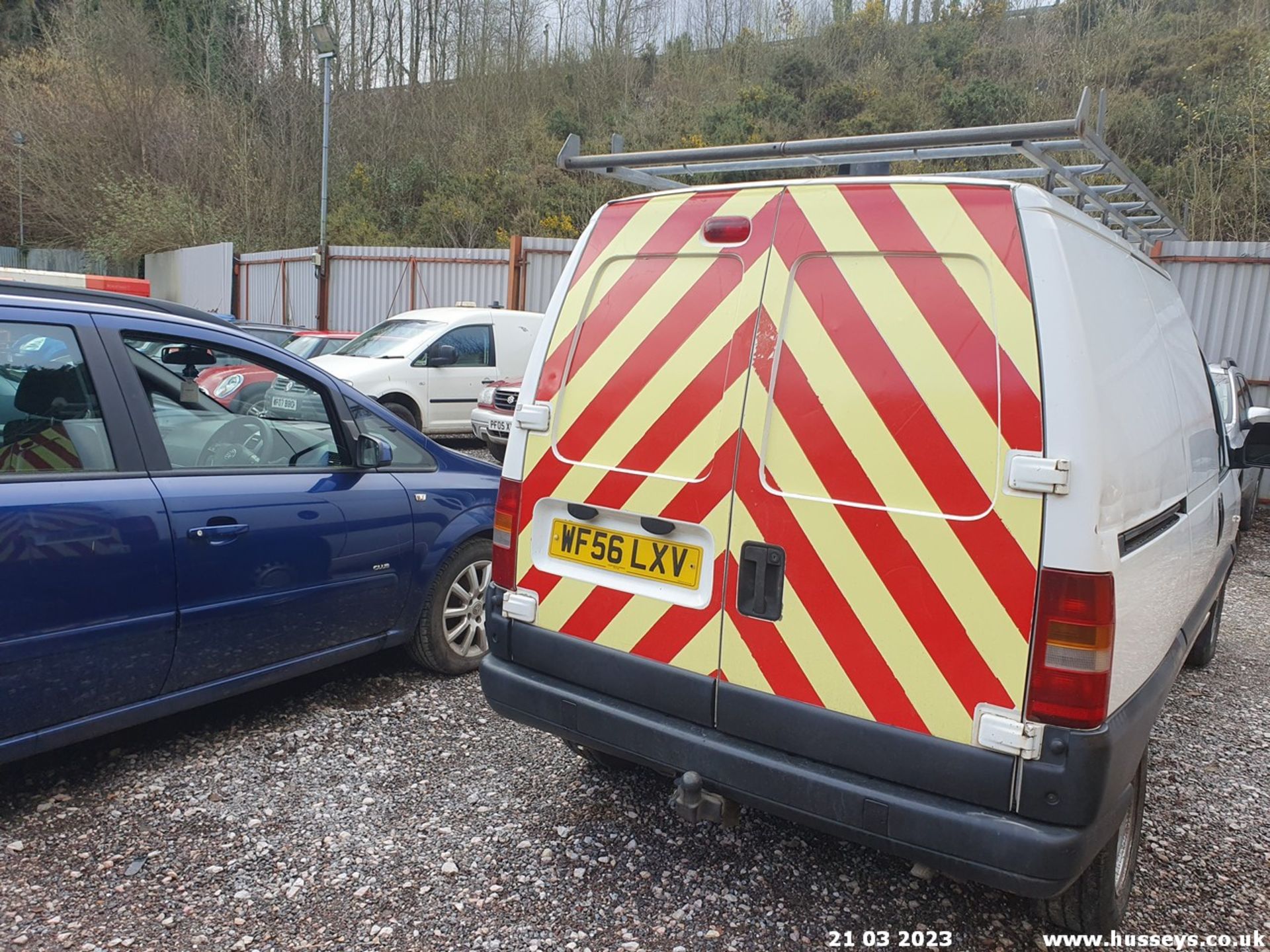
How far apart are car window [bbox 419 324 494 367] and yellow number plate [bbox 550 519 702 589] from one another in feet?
28.0

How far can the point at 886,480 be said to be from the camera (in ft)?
7.11

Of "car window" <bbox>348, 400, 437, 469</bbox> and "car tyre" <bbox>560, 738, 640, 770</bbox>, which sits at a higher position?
"car window" <bbox>348, 400, 437, 469</bbox>

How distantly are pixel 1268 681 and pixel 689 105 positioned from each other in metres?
24.8

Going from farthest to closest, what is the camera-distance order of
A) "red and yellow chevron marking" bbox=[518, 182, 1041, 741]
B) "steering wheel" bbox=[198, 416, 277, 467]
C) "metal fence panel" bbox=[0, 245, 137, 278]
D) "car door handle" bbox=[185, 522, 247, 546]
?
"metal fence panel" bbox=[0, 245, 137, 278], "steering wheel" bbox=[198, 416, 277, 467], "car door handle" bbox=[185, 522, 247, 546], "red and yellow chevron marking" bbox=[518, 182, 1041, 741]

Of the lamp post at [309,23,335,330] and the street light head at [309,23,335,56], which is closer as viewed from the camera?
the street light head at [309,23,335,56]

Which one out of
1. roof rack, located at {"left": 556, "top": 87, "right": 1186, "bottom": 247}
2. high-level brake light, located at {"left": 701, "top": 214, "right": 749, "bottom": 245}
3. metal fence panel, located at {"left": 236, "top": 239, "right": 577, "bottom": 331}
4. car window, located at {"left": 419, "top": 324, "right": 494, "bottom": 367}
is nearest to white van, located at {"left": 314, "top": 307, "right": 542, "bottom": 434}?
car window, located at {"left": 419, "top": 324, "right": 494, "bottom": 367}

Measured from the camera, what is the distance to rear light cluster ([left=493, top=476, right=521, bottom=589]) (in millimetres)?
2820

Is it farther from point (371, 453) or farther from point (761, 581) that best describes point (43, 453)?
point (761, 581)

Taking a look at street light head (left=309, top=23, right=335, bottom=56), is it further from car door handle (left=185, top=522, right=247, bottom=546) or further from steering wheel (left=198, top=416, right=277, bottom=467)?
car door handle (left=185, top=522, right=247, bottom=546)

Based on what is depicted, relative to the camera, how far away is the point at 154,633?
2975mm

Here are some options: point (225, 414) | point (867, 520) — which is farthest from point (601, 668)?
point (225, 414)

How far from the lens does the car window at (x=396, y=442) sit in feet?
13.1

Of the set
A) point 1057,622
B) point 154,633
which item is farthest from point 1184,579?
point 154,633

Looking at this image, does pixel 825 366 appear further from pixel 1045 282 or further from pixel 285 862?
pixel 285 862
